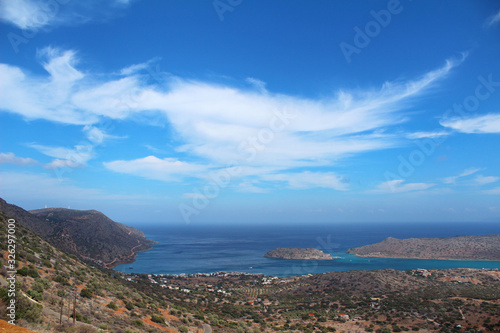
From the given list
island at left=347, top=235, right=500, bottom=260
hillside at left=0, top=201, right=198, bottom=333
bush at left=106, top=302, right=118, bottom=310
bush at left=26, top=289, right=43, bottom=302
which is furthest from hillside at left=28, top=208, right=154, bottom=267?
island at left=347, top=235, right=500, bottom=260

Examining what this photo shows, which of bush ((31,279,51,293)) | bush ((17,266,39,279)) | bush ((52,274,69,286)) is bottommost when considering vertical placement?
bush ((52,274,69,286))

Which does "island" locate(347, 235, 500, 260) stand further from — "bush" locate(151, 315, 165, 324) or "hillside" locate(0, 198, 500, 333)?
"bush" locate(151, 315, 165, 324)

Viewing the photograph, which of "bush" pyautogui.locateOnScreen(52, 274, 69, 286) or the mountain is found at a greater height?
"bush" pyautogui.locateOnScreen(52, 274, 69, 286)

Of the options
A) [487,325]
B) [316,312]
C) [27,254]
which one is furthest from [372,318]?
[27,254]

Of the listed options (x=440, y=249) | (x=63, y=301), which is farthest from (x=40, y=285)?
(x=440, y=249)

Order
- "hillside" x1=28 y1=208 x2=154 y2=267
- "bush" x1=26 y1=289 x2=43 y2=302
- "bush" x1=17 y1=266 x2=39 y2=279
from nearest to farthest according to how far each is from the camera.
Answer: "bush" x1=26 y1=289 x2=43 y2=302 < "bush" x1=17 y1=266 x2=39 y2=279 < "hillside" x1=28 y1=208 x2=154 y2=267

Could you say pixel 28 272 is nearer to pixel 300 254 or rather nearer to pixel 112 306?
pixel 112 306

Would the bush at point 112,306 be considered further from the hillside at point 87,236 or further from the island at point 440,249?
the island at point 440,249
